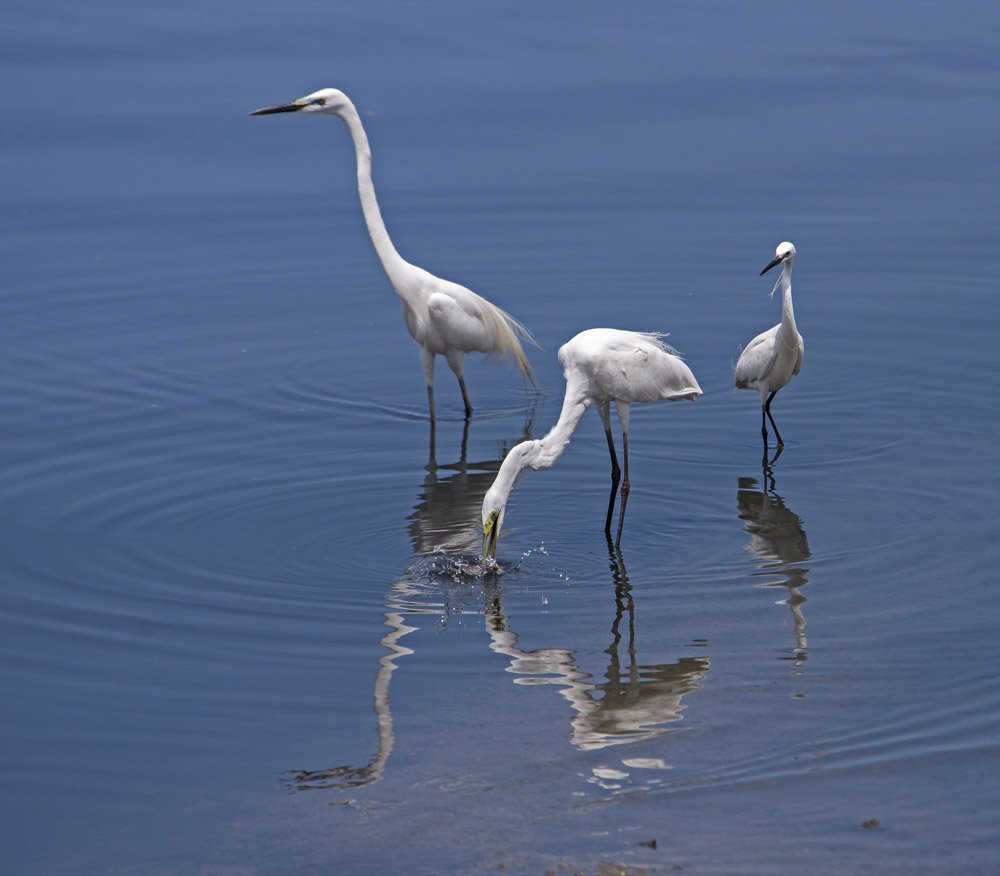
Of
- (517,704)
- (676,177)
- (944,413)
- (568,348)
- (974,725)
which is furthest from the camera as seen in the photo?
(676,177)

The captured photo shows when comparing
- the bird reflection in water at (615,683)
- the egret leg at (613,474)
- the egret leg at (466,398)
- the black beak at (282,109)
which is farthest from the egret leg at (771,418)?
the black beak at (282,109)

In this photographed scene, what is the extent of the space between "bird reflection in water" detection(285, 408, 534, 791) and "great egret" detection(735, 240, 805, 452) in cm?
173

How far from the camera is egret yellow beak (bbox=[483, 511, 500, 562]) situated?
26.0 feet

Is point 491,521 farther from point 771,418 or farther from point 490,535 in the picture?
point 771,418

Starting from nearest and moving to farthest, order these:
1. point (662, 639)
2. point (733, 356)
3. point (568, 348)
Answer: point (662, 639)
point (568, 348)
point (733, 356)

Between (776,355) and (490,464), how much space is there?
83.4 inches

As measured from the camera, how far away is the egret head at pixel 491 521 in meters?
7.89

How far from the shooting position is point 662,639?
7430 millimetres

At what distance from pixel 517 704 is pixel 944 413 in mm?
5316

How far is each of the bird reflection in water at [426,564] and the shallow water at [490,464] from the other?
3 cm

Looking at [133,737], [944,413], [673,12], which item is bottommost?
[133,737]

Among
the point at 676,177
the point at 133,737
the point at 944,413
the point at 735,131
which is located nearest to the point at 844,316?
the point at 944,413

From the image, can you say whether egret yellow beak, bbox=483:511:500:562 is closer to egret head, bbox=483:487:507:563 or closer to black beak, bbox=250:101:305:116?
egret head, bbox=483:487:507:563

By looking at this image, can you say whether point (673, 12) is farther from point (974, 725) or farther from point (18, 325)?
point (974, 725)
